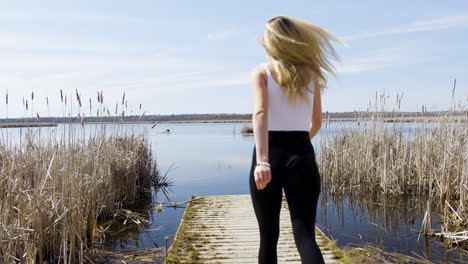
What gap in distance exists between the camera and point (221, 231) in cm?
428

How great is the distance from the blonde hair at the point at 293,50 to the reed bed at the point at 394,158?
4.59 m

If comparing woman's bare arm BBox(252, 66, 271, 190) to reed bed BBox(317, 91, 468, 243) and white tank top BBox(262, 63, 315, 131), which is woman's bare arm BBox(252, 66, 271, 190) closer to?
white tank top BBox(262, 63, 315, 131)

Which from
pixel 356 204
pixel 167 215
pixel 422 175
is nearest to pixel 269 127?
pixel 167 215

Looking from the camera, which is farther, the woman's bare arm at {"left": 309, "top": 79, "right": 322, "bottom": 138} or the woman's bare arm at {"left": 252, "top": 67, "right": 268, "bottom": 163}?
the woman's bare arm at {"left": 309, "top": 79, "right": 322, "bottom": 138}

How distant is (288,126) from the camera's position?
5.43 feet

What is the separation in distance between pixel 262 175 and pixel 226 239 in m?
2.57

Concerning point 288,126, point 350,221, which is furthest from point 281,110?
point 350,221

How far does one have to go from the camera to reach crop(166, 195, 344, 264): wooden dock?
11.0 ft

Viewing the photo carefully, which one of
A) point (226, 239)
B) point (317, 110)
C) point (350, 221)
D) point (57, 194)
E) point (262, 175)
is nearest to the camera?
point (262, 175)

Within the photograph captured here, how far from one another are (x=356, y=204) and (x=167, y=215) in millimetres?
3217

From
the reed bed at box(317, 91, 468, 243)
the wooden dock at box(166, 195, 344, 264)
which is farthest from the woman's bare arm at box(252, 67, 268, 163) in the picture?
the reed bed at box(317, 91, 468, 243)

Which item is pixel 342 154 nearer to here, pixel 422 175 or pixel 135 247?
pixel 422 175

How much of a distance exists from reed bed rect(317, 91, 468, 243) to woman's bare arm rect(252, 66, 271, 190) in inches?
187

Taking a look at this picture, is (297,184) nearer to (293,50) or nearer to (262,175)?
(262,175)
